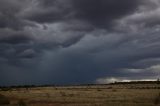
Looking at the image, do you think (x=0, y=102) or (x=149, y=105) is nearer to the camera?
(x=149, y=105)

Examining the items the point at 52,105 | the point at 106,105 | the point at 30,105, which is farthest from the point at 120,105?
the point at 30,105

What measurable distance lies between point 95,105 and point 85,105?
1.55 metres

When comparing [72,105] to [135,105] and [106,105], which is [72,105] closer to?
[106,105]

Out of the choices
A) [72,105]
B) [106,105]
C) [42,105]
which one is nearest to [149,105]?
[106,105]

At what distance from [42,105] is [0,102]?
10512mm

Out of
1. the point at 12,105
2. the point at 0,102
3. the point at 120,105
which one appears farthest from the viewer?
the point at 0,102

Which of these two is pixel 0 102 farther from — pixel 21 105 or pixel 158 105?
pixel 158 105

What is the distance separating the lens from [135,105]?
5431 centimetres

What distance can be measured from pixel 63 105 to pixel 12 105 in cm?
864

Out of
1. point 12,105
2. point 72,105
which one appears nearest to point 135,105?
point 72,105

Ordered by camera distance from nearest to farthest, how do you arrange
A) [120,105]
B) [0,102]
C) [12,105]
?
[120,105] → [12,105] → [0,102]

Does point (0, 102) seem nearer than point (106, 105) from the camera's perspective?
No

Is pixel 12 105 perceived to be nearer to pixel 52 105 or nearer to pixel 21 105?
pixel 21 105

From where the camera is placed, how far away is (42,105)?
56312 millimetres
